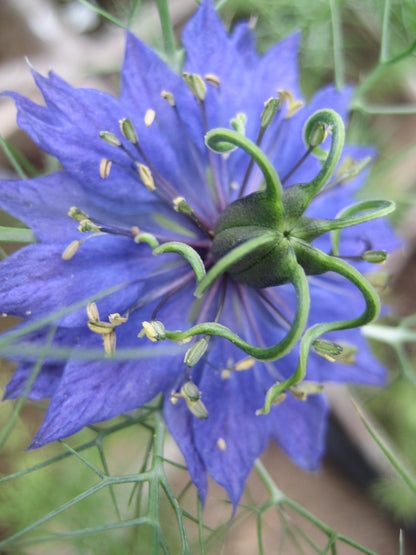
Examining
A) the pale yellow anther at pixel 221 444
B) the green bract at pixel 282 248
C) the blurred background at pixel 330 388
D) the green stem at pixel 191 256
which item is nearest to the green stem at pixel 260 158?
the green bract at pixel 282 248

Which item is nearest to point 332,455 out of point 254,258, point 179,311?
point 179,311

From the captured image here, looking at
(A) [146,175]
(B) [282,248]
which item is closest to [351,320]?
(B) [282,248]

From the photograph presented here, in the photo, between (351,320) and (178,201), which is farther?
(178,201)

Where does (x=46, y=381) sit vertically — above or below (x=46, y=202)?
below

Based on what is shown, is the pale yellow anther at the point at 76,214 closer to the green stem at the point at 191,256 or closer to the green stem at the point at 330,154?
the green stem at the point at 191,256

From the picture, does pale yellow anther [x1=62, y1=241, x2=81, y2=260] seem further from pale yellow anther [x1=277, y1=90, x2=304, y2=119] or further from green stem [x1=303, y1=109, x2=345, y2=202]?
pale yellow anther [x1=277, y1=90, x2=304, y2=119]

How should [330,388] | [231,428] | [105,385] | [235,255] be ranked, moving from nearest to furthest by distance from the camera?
[235,255] < [105,385] < [231,428] < [330,388]

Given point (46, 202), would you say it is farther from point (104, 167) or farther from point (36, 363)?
point (36, 363)
